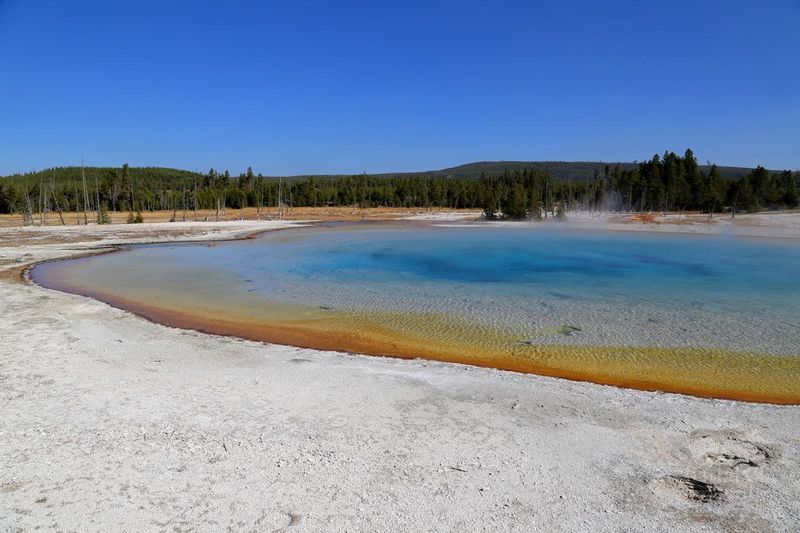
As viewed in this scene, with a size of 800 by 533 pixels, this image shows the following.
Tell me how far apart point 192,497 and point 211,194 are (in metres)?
75.6

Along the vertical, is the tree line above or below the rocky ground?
above

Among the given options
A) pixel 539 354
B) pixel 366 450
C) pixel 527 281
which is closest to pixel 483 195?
pixel 527 281

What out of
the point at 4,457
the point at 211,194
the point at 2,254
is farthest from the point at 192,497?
the point at 211,194

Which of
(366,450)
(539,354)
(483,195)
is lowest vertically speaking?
(539,354)

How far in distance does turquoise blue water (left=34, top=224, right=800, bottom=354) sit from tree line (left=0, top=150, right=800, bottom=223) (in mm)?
22648

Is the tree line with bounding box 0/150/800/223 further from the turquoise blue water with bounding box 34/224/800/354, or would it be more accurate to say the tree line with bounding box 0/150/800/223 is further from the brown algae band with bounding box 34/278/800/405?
the brown algae band with bounding box 34/278/800/405

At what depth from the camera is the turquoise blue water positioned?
10211mm

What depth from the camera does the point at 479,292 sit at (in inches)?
548

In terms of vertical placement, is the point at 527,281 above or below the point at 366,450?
below

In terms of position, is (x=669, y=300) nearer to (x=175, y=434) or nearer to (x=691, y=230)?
(x=175, y=434)

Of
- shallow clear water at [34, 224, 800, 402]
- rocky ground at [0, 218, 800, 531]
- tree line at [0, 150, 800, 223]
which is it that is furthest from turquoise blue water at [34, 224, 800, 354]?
tree line at [0, 150, 800, 223]

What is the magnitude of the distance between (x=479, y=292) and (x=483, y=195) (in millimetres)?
65312

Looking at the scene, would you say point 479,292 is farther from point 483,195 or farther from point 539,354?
point 483,195

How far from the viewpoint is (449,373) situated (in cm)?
682
